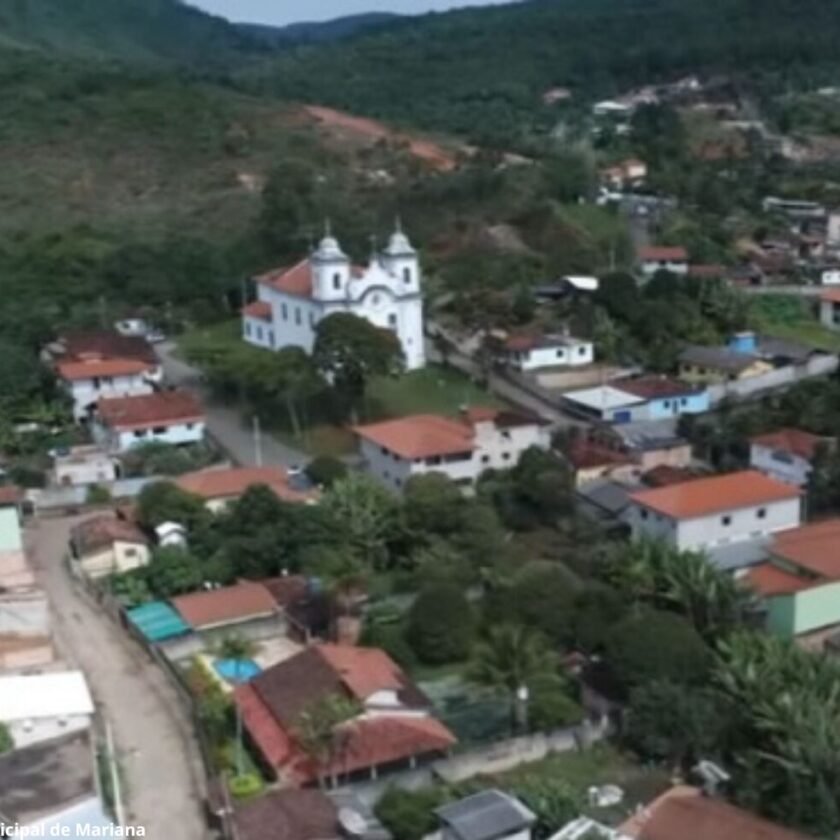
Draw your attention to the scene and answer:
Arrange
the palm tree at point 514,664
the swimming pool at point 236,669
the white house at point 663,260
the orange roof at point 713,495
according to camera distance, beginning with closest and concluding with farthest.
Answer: the palm tree at point 514,664 < the swimming pool at point 236,669 < the orange roof at point 713,495 < the white house at point 663,260

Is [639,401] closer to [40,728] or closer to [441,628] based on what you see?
[441,628]

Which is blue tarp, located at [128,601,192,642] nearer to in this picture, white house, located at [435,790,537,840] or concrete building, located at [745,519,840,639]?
white house, located at [435,790,537,840]

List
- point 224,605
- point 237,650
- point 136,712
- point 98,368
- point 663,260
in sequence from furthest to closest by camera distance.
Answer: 1. point 663,260
2. point 98,368
3. point 224,605
4. point 237,650
5. point 136,712

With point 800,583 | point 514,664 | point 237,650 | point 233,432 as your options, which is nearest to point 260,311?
point 233,432

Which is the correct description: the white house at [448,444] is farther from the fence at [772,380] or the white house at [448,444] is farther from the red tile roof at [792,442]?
the fence at [772,380]

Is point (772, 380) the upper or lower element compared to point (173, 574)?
Result: upper

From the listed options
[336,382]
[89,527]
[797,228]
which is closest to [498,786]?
[89,527]

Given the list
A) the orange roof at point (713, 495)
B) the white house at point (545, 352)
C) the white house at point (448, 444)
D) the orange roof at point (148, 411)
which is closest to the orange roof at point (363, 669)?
the orange roof at point (713, 495)
